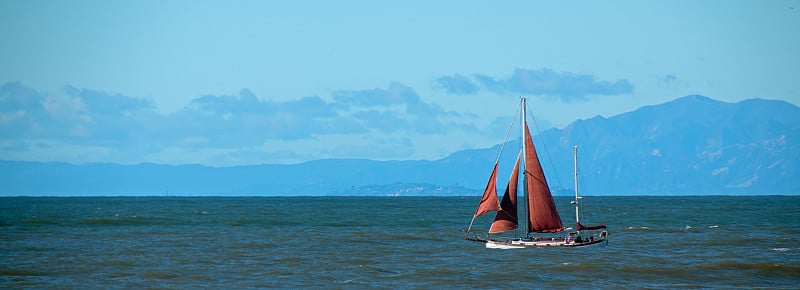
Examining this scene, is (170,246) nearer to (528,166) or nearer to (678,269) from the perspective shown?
(528,166)

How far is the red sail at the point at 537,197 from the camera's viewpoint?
69.8 m

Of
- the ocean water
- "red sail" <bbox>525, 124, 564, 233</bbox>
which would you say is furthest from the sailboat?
the ocean water

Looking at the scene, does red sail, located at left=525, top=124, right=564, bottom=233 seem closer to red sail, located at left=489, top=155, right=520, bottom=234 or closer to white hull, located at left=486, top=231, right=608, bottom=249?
white hull, located at left=486, top=231, right=608, bottom=249

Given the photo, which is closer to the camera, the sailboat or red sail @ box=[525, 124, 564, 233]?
the sailboat

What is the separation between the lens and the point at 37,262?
230 ft

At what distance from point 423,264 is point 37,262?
26688 mm

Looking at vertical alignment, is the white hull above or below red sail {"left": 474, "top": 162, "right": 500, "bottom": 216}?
below

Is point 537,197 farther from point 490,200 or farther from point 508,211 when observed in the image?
point 490,200

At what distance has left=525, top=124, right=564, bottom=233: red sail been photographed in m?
69.8

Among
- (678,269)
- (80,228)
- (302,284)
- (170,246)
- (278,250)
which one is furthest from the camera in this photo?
(80,228)

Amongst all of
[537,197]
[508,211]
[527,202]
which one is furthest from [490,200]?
[537,197]

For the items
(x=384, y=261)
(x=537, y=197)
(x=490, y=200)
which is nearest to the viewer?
(x=490, y=200)

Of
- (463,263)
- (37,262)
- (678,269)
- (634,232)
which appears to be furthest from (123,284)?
(634,232)

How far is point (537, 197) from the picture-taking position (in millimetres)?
70562
